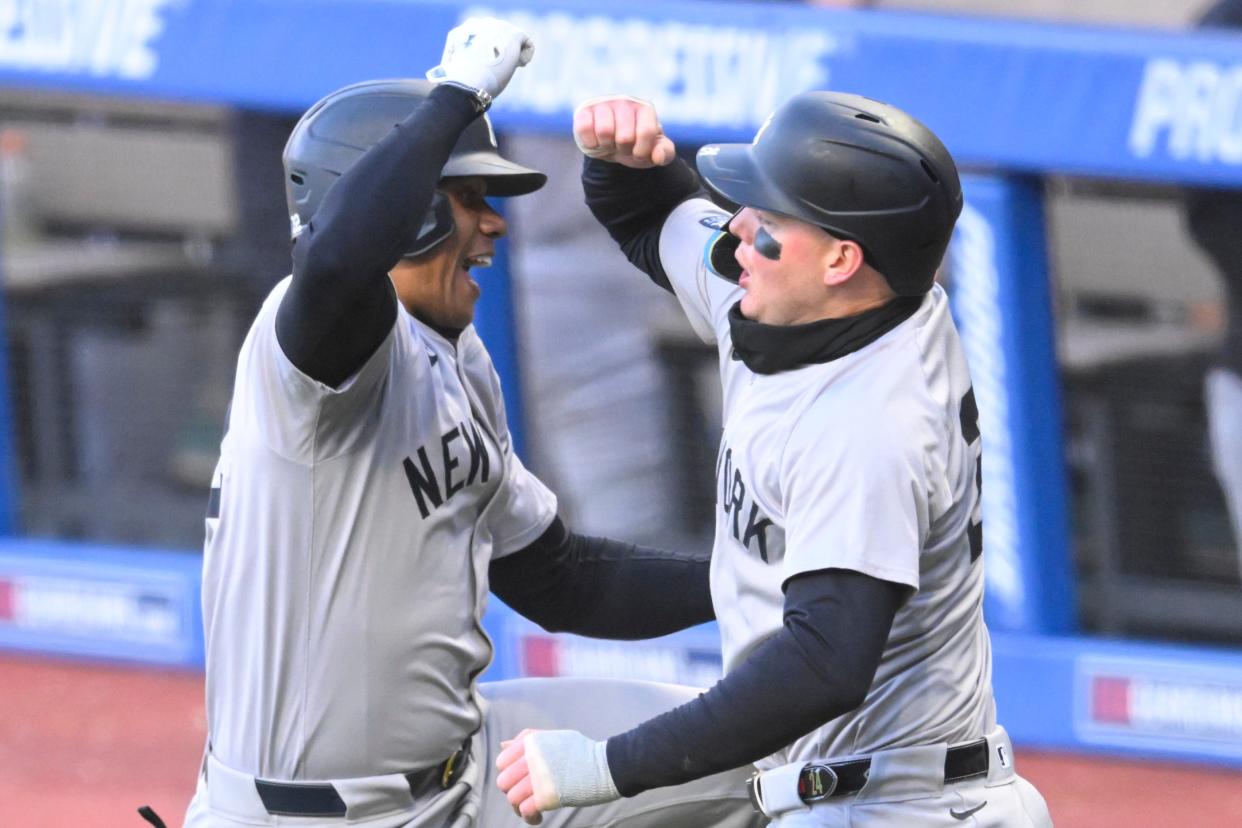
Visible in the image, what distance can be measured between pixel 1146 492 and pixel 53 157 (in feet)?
12.8

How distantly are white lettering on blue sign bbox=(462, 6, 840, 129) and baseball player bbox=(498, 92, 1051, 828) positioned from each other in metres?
2.44

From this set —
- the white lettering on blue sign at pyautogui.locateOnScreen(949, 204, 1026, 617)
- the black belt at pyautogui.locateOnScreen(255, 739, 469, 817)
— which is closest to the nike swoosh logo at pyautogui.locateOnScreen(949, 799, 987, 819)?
the black belt at pyautogui.locateOnScreen(255, 739, 469, 817)

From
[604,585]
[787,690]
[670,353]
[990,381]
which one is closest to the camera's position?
[787,690]

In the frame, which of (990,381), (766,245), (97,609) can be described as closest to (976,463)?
(766,245)

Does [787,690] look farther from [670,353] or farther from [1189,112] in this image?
[670,353]

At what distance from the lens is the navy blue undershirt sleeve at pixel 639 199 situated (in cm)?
314

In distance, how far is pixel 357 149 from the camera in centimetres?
283

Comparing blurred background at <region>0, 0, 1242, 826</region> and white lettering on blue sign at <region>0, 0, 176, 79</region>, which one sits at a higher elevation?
white lettering on blue sign at <region>0, 0, 176, 79</region>

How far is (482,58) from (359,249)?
15.7 inches

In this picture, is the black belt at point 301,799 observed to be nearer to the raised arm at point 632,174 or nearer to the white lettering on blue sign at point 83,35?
the raised arm at point 632,174

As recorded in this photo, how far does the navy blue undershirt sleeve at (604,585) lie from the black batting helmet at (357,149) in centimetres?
66

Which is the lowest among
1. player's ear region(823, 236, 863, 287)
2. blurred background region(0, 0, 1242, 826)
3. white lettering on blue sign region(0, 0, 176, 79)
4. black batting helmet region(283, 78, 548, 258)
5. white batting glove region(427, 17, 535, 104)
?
blurred background region(0, 0, 1242, 826)

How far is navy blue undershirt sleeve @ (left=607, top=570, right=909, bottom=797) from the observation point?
7.89 ft

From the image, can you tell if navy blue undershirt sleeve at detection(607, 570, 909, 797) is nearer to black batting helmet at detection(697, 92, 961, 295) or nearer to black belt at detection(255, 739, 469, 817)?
black batting helmet at detection(697, 92, 961, 295)
